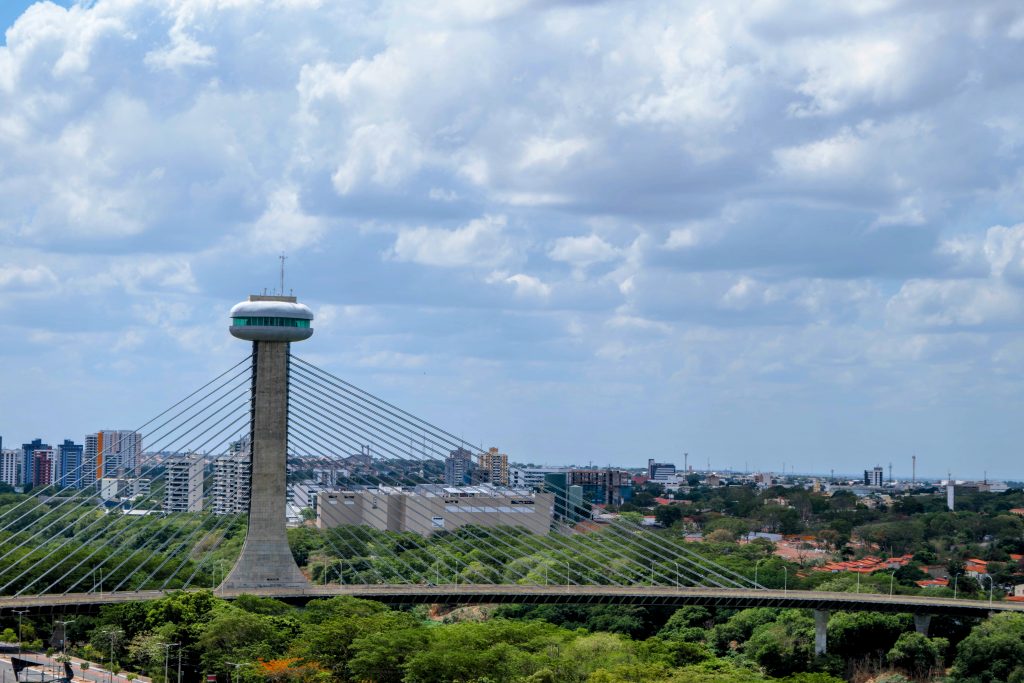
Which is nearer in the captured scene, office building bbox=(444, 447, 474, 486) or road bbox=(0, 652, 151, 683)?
road bbox=(0, 652, 151, 683)

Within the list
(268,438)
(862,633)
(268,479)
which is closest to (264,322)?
(268,438)

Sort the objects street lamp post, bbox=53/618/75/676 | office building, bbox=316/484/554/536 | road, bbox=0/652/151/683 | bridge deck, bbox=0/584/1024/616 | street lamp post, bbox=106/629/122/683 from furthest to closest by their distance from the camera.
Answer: office building, bbox=316/484/554/536 < bridge deck, bbox=0/584/1024/616 < street lamp post, bbox=53/618/75/676 < street lamp post, bbox=106/629/122/683 < road, bbox=0/652/151/683

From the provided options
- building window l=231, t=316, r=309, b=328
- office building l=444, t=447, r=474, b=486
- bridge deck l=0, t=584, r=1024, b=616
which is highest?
building window l=231, t=316, r=309, b=328

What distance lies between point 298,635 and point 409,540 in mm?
33102

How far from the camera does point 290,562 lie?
72.9 metres

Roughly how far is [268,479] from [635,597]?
17.7 meters

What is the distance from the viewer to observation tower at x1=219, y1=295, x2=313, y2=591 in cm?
7225

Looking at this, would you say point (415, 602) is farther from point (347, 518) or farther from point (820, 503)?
point (820, 503)

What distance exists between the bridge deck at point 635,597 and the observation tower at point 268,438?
1.53 meters

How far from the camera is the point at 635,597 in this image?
74.8 m

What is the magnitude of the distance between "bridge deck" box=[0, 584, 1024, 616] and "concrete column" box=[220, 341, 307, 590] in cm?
136

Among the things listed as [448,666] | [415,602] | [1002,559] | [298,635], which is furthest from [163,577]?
[1002,559]

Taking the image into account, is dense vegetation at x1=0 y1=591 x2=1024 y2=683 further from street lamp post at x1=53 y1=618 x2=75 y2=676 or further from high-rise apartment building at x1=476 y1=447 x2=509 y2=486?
high-rise apartment building at x1=476 y1=447 x2=509 y2=486

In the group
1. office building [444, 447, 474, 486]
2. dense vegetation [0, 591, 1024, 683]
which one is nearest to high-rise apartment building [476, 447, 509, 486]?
office building [444, 447, 474, 486]
